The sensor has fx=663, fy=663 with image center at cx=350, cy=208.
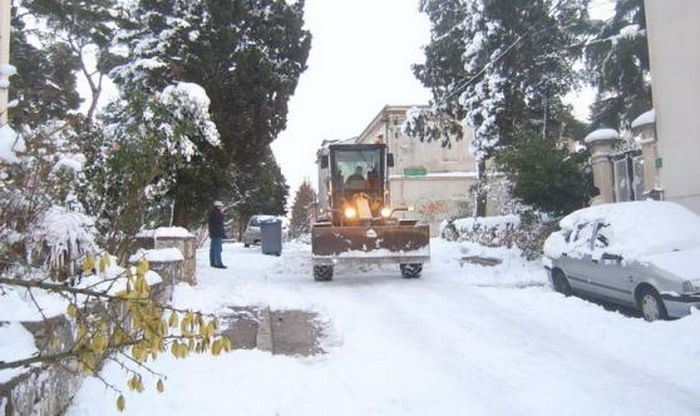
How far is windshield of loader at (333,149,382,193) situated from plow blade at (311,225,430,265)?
2421 mm

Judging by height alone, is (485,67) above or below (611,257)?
above

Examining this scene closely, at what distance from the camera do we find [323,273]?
13727mm

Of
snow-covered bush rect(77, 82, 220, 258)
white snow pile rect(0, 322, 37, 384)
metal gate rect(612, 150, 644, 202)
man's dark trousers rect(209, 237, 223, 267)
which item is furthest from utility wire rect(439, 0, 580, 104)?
white snow pile rect(0, 322, 37, 384)

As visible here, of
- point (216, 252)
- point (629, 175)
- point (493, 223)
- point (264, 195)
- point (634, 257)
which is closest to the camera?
point (634, 257)

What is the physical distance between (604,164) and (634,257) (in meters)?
8.11

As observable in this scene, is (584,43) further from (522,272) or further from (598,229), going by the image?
(598,229)

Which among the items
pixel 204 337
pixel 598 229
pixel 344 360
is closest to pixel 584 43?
pixel 598 229

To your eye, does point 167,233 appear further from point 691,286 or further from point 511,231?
point 511,231

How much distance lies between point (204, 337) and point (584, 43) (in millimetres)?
22439

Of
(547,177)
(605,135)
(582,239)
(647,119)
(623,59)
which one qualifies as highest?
(623,59)

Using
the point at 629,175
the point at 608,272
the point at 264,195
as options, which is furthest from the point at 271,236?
the point at 264,195

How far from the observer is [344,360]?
697cm

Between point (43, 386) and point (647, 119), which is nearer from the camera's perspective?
point (43, 386)

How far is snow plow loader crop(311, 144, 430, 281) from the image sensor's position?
1332 cm
